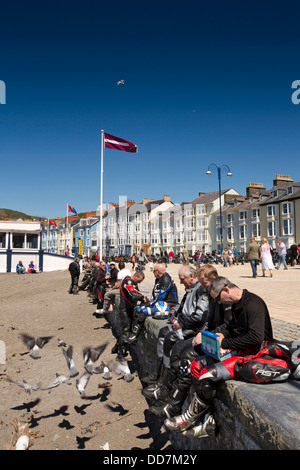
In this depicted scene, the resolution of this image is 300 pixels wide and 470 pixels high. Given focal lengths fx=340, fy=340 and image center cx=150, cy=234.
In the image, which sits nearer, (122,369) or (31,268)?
(122,369)

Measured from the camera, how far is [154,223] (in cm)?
7119

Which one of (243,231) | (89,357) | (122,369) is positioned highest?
(243,231)

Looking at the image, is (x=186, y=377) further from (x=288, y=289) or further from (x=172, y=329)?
(x=288, y=289)

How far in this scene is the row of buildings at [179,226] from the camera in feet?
112

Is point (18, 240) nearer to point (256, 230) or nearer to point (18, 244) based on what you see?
point (18, 244)

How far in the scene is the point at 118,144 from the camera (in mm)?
20359

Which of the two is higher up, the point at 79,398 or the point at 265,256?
the point at 265,256

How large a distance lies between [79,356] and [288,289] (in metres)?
6.40

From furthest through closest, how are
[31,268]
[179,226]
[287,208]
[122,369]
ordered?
1. [179,226]
2. [287,208]
3. [31,268]
4. [122,369]

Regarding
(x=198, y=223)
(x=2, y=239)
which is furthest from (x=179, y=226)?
(x=2, y=239)

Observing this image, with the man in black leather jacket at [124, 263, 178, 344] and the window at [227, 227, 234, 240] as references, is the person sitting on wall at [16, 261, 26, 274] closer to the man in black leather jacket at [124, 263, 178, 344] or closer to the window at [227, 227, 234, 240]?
the man in black leather jacket at [124, 263, 178, 344]

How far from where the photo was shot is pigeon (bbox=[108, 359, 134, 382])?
6566mm

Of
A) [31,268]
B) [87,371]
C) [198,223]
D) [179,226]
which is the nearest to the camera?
[87,371]

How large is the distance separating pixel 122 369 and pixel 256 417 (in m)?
4.70
